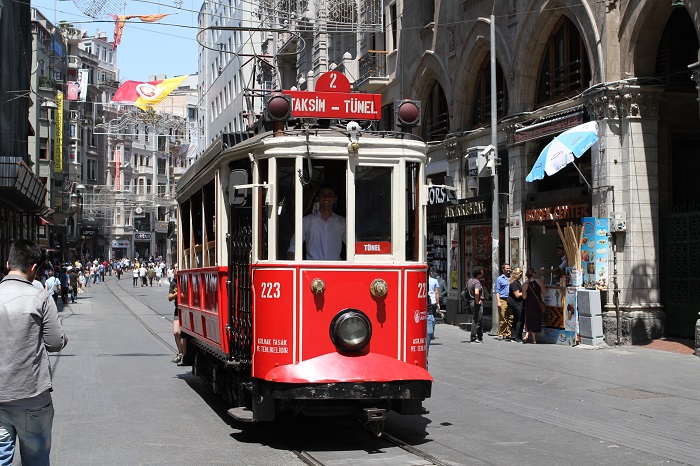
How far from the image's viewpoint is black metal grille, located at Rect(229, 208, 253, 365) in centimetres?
968

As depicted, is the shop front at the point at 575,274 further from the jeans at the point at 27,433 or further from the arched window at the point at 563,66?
the jeans at the point at 27,433

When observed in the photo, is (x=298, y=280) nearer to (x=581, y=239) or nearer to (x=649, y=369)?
(x=649, y=369)

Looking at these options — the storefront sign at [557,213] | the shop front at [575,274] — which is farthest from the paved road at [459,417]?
the storefront sign at [557,213]

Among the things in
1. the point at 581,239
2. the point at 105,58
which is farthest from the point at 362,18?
the point at 105,58

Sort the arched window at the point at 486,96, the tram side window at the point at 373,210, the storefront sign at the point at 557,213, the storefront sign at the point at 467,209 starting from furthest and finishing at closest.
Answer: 1. the arched window at the point at 486,96
2. the storefront sign at the point at 467,209
3. the storefront sign at the point at 557,213
4. the tram side window at the point at 373,210

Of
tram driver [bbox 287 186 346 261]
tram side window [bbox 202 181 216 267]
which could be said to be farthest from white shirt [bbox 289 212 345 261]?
tram side window [bbox 202 181 216 267]

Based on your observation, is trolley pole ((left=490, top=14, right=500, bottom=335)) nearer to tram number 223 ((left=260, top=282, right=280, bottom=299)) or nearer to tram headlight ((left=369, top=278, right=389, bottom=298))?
tram headlight ((left=369, top=278, right=389, bottom=298))

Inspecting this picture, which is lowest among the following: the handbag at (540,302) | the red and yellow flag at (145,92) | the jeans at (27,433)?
the jeans at (27,433)

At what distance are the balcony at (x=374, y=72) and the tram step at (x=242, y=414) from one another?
25.8 metres

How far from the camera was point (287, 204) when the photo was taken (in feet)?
30.8

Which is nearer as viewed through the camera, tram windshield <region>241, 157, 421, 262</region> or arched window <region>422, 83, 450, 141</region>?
tram windshield <region>241, 157, 421, 262</region>

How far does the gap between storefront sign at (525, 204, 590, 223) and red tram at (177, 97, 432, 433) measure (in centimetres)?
1224

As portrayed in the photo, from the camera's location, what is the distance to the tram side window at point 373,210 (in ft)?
30.9

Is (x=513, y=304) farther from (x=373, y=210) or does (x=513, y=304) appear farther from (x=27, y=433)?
(x=27, y=433)
